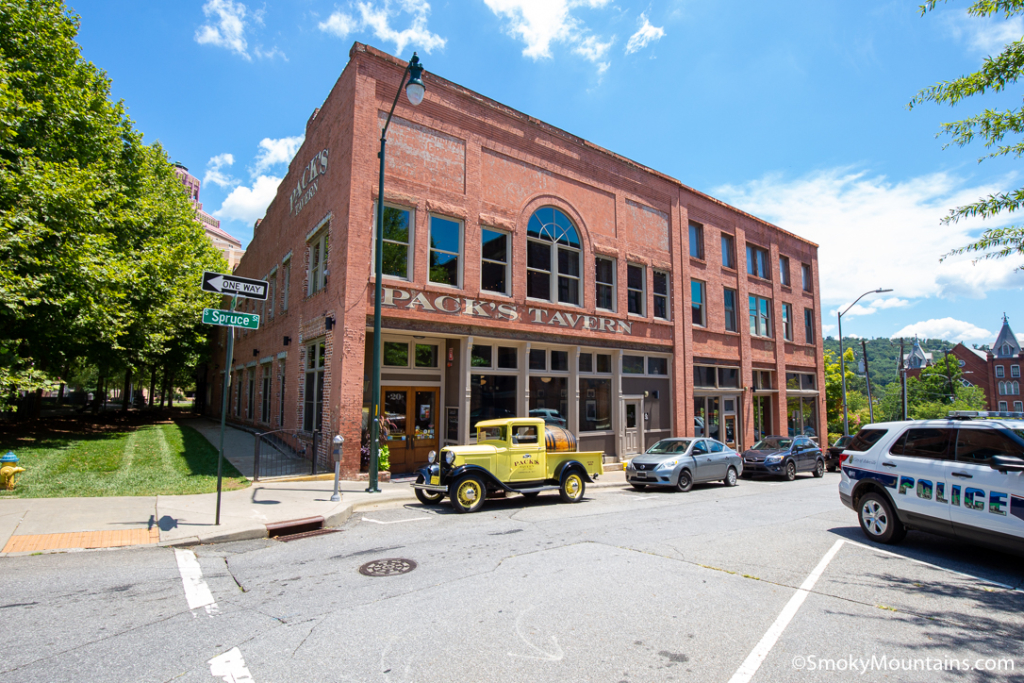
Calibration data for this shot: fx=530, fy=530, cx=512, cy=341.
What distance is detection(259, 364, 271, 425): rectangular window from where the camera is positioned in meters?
21.0

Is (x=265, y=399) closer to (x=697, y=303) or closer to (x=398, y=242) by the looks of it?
(x=398, y=242)

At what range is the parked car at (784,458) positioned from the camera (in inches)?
709

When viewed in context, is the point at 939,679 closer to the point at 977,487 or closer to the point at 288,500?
the point at 977,487

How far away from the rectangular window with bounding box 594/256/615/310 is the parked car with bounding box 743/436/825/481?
7251 mm

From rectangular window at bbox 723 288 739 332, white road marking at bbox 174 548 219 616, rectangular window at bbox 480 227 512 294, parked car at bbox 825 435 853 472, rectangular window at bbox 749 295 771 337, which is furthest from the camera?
rectangular window at bbox 749 295 771 337

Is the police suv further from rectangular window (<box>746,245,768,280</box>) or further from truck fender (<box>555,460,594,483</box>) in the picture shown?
rectangular window (<box>746,245,768,280</box>)

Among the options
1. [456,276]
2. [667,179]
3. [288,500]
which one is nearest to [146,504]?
[288,500]

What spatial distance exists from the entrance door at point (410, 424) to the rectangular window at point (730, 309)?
15.4 metres

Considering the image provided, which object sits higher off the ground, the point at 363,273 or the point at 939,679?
the point at 363,273

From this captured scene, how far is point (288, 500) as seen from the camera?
1065cm

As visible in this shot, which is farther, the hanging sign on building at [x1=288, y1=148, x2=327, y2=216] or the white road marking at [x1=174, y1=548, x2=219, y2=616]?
the hanging sign on building at [x1=288, y1=148, x2=327, y2=216]

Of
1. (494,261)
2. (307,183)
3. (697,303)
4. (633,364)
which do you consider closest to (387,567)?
(494,261)

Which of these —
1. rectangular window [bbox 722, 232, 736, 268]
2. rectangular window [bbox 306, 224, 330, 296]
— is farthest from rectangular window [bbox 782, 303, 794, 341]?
rectangular window [bbox 306, 224, 330, 296]

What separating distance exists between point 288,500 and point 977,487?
36.6 feet
